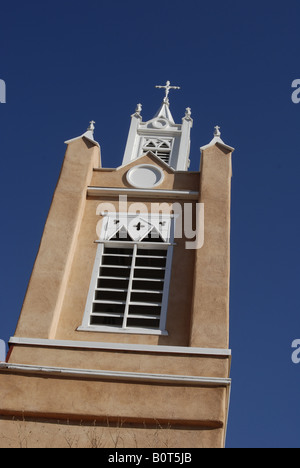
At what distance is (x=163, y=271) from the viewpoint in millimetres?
14625

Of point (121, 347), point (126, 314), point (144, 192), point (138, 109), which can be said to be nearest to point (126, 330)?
point (126, 314)

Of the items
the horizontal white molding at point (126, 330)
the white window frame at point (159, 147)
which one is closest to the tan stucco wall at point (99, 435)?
the horizontal white molding at point (126, 330)

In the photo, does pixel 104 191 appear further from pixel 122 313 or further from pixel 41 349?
pixel 41 349

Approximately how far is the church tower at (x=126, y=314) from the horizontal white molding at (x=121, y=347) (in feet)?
0.06

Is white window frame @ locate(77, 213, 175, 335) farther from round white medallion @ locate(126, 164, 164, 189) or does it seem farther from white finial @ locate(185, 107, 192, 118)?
white finial @ locate(185, 107, 192, 118)

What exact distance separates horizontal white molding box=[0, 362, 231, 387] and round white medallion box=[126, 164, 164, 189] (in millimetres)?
5669

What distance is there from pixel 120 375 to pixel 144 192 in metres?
5.38

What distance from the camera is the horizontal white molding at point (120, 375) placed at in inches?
473

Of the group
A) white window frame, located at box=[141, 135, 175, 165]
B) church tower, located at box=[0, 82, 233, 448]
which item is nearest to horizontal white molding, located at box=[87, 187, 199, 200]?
church tower, located at box=[0, 82, 233, 448]

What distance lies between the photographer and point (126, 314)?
13695 mm

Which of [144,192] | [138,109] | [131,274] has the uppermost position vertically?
[138,109]

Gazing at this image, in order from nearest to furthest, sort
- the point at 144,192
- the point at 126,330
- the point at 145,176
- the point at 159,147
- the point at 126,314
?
the point at 126,330 < the point at 126,314 < the point at 144,192 < the point at 145,176 < the point at 159,147

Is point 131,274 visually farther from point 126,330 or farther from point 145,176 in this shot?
point 145,176
